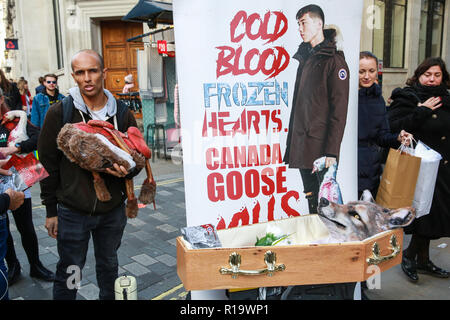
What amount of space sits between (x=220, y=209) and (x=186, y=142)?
42 centimetres

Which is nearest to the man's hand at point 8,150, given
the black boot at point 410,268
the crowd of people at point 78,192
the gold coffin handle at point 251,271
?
the crowd of people at point 78,192

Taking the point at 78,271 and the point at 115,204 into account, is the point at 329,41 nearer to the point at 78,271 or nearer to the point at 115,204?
the point at 115,204

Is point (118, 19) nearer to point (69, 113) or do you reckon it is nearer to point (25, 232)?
point (25, 232)

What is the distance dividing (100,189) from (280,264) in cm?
117

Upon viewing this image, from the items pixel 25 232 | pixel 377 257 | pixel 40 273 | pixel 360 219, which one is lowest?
pixel 40 273

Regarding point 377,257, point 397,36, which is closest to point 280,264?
point 377,257

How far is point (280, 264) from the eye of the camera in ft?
5.05

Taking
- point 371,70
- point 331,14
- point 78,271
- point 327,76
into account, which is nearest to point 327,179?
point 327,76

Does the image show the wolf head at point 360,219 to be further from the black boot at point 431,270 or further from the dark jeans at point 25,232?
the dark jeans at point 25,232

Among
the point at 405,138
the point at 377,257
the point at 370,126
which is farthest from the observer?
the point at 370,126

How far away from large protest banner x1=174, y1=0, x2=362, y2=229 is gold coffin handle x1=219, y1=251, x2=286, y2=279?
506 mm

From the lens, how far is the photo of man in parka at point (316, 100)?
2.07m

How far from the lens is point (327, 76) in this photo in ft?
6.94

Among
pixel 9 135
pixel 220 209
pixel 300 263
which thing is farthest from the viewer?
pixel 9 135
